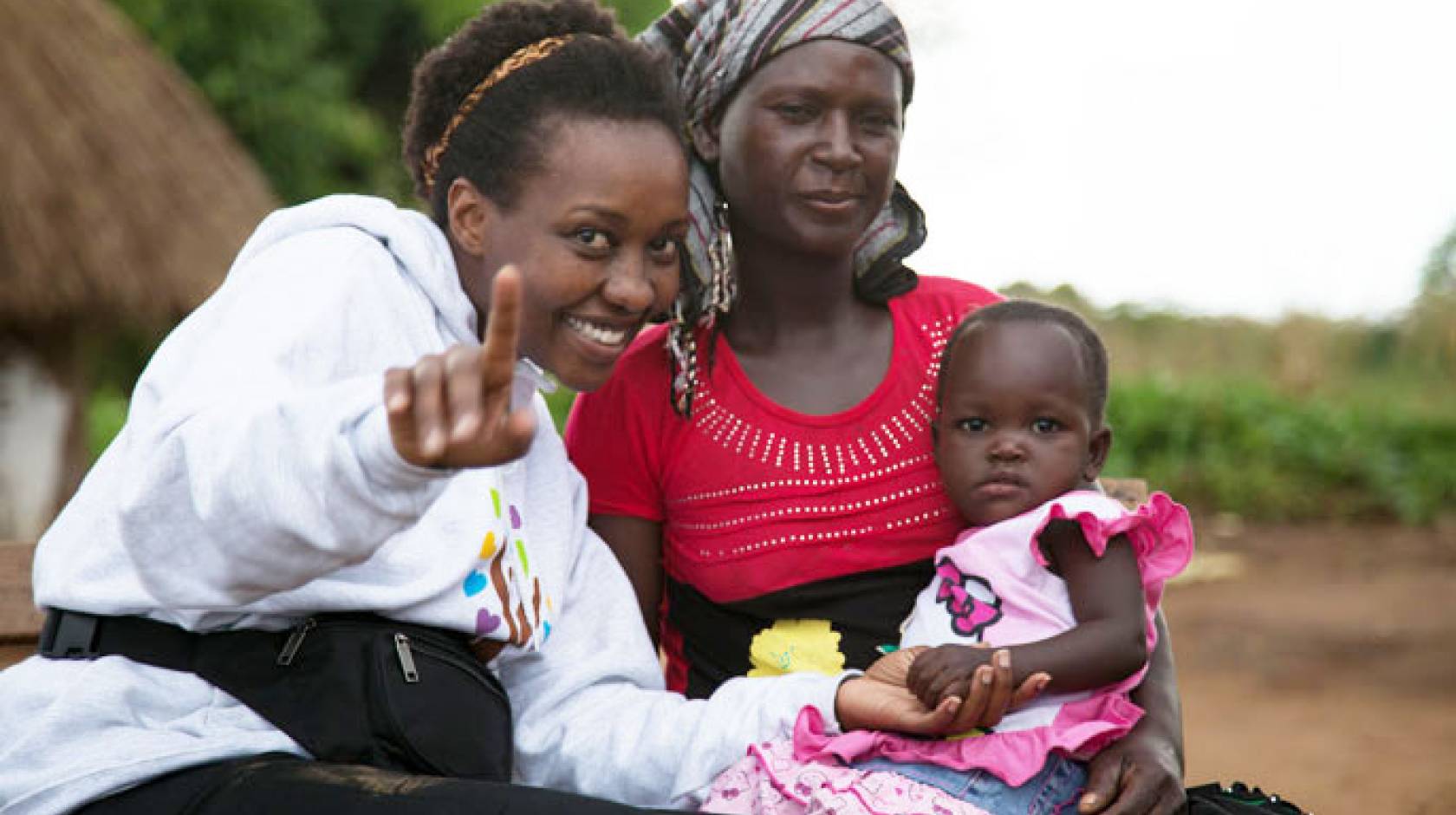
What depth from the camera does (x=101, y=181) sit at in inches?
317

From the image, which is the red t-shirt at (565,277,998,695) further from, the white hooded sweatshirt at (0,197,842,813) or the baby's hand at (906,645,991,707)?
the baby's hand at (906,645,991,707)

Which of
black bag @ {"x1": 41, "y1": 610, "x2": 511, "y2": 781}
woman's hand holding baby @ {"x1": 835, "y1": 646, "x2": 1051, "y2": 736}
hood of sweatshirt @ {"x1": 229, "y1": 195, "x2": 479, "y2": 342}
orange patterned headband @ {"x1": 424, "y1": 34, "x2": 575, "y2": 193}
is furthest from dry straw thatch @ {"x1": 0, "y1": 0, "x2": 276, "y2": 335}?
woman's hand holding baby @ {"x1": 835, "y1": 646, "x2": 1051, "y2": 736}

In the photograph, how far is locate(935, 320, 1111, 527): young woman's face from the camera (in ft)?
8.41

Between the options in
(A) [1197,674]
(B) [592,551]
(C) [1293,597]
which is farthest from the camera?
(C) [1293,597]

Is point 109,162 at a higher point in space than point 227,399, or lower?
lower

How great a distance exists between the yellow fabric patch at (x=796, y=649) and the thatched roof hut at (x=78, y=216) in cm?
601

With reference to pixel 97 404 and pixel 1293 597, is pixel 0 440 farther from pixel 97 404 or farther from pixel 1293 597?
pixel 1293 597

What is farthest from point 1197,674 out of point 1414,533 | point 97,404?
point 97,404

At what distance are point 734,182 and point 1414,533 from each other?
9647 mm

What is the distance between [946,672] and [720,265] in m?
0.86

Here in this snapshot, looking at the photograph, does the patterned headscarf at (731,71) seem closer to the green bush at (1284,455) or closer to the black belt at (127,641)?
the black belt at (127,641)

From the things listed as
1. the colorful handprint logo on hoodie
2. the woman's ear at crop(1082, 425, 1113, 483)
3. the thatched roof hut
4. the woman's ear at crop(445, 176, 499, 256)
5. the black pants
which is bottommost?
the thatched roof hut

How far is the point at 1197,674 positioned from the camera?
774 centimetres

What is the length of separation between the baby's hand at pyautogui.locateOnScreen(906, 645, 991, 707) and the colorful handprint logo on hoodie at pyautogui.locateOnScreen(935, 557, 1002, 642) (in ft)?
0.59
